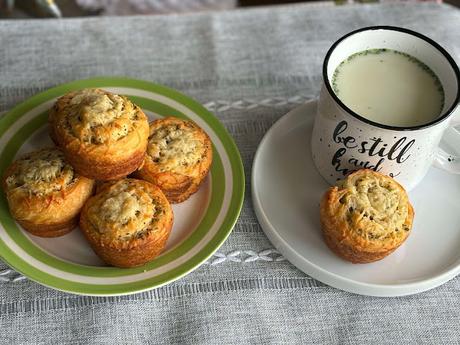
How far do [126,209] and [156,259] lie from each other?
0.09m

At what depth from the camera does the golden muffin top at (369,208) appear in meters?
0.83

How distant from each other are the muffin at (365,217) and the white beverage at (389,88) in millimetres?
117

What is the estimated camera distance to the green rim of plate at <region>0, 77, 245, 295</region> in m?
0.81

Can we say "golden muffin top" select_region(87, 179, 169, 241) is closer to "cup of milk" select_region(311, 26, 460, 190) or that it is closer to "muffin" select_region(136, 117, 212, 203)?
"muffin" select_region(136, 117, 212, 203)

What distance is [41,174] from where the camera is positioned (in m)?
0.84

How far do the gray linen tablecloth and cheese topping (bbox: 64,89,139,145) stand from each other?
0.25 metres

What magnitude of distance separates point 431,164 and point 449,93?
13 centimetres

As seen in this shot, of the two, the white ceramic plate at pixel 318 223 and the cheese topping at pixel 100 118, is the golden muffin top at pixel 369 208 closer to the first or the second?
the white ceramic plate at pixel 318 223

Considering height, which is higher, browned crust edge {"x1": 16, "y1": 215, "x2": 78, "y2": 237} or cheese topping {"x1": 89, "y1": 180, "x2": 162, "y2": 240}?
cheese topping {"x1": 89, "y1": 180, "x2": 162, "y2": 240}

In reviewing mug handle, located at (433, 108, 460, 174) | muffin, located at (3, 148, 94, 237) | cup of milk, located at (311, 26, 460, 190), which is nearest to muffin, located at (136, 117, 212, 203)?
muffin, located at (3, 148, 94, 237)

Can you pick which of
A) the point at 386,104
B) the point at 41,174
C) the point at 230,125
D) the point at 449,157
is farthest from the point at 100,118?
the point at 449,157

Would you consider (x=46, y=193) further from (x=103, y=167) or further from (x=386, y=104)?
(x=386, y=104)

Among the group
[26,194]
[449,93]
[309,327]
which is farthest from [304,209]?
[26,194]

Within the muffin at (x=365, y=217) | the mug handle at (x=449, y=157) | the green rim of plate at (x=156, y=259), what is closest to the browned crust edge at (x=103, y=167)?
the green rim of plate at (x=156, y=259)
